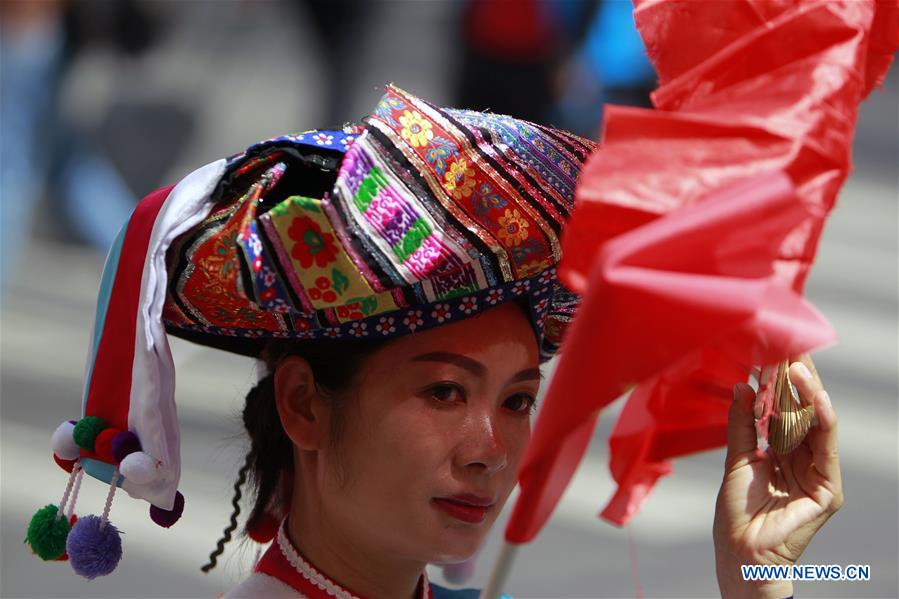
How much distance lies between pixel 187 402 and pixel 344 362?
3782mm

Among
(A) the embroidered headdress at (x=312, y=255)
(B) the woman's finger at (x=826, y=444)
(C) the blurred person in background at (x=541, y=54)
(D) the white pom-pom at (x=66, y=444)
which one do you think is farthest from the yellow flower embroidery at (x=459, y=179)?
(C) the blurred person in background at (x=541, y=54)

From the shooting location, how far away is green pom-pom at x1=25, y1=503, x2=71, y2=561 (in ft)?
7.34

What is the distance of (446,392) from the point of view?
210 cm

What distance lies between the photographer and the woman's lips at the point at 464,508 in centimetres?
206

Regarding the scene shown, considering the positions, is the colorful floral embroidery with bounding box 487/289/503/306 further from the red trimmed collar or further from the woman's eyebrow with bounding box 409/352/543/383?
the red trimmed collar

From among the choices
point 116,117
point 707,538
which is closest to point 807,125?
point 707,538

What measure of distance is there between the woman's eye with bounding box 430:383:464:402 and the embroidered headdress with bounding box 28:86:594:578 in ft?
0.32

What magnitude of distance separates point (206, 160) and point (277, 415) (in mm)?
7031

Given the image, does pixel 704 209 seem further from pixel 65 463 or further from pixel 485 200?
pixel 65 463

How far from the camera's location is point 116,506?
4.88 metres

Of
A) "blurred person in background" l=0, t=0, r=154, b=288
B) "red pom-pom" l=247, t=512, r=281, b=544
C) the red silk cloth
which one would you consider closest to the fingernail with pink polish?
the red silk cloth

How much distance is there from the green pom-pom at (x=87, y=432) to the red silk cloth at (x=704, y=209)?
845 mm

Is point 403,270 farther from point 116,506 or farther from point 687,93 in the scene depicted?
point 116,506

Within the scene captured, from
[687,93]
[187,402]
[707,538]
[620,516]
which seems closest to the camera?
[687,93]
